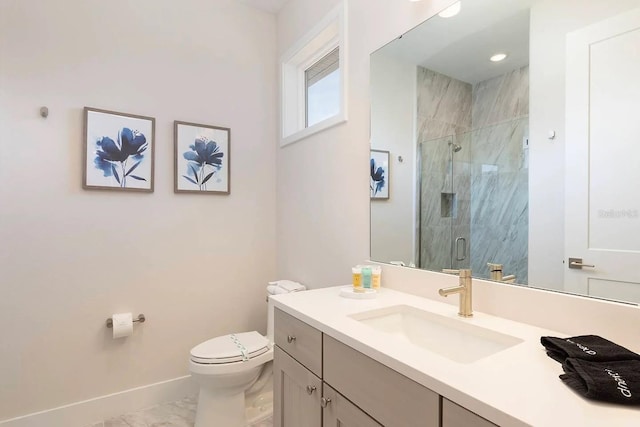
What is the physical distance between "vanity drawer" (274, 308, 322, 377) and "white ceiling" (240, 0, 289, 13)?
2294 mm

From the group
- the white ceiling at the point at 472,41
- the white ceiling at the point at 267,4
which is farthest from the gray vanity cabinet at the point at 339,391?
the white ceiling at the point at 267,4

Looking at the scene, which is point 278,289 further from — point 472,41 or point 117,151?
point 472,41

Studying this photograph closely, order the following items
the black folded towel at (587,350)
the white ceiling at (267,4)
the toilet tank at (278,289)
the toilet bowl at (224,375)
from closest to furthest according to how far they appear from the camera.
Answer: the black folded towel at (587,350), the toilet bowl at (224,375), the toilet tank at (278,289), the white ceiling at (267,4)

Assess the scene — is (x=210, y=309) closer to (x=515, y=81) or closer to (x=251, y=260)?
(x=251, y=260)

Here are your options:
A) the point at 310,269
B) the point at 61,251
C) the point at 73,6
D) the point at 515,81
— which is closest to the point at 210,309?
the point at 310,269

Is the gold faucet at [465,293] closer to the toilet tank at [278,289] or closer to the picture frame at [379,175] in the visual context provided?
the picture frame at [379,175]

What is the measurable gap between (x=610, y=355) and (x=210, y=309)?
88.5 inches

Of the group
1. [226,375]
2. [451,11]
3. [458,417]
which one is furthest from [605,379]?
[226,375]

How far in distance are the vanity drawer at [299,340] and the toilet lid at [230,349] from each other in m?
0.50

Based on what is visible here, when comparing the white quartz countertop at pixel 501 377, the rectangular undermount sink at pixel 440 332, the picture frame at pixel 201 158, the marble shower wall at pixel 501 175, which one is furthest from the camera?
the picture frame at pixel 201 158

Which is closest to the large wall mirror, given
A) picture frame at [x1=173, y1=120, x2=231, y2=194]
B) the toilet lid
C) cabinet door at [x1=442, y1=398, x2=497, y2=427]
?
cabinet door at [x1=442, y1=398, x2=497, y2=427]

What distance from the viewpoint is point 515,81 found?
1.14 m

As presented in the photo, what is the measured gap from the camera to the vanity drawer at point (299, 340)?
1156mm

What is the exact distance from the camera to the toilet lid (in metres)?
1.77
